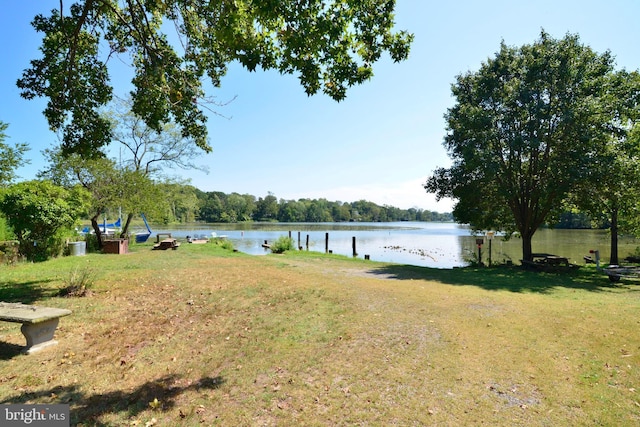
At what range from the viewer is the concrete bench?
457 cm

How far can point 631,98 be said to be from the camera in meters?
16.7

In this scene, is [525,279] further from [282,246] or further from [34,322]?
[282,246]

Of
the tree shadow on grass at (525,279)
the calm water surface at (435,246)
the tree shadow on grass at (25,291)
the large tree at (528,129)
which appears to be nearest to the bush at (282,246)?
the calm water surface at (435,246)

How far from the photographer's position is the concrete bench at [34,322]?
15.0 feet

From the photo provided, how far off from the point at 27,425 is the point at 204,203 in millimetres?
117204

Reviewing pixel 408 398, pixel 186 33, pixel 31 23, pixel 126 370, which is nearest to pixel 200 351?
pixel 126 370

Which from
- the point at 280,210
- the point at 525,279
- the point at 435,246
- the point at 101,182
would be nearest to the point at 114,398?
the point at 525,279

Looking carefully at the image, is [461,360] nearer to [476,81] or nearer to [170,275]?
[170,275]

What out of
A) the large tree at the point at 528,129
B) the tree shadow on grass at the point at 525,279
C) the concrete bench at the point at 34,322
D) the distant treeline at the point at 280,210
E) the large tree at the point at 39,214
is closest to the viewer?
the concrete bench at the point at 34,322

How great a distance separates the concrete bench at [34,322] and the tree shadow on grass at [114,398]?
128 cm

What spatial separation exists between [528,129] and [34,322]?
18034 millimetres

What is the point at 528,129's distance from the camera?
1516 centimetres

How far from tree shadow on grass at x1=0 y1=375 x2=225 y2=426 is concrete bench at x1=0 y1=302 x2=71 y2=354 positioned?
50.4 inches

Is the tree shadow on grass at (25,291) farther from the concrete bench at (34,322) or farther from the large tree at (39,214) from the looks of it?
the large tree at (39,214)
